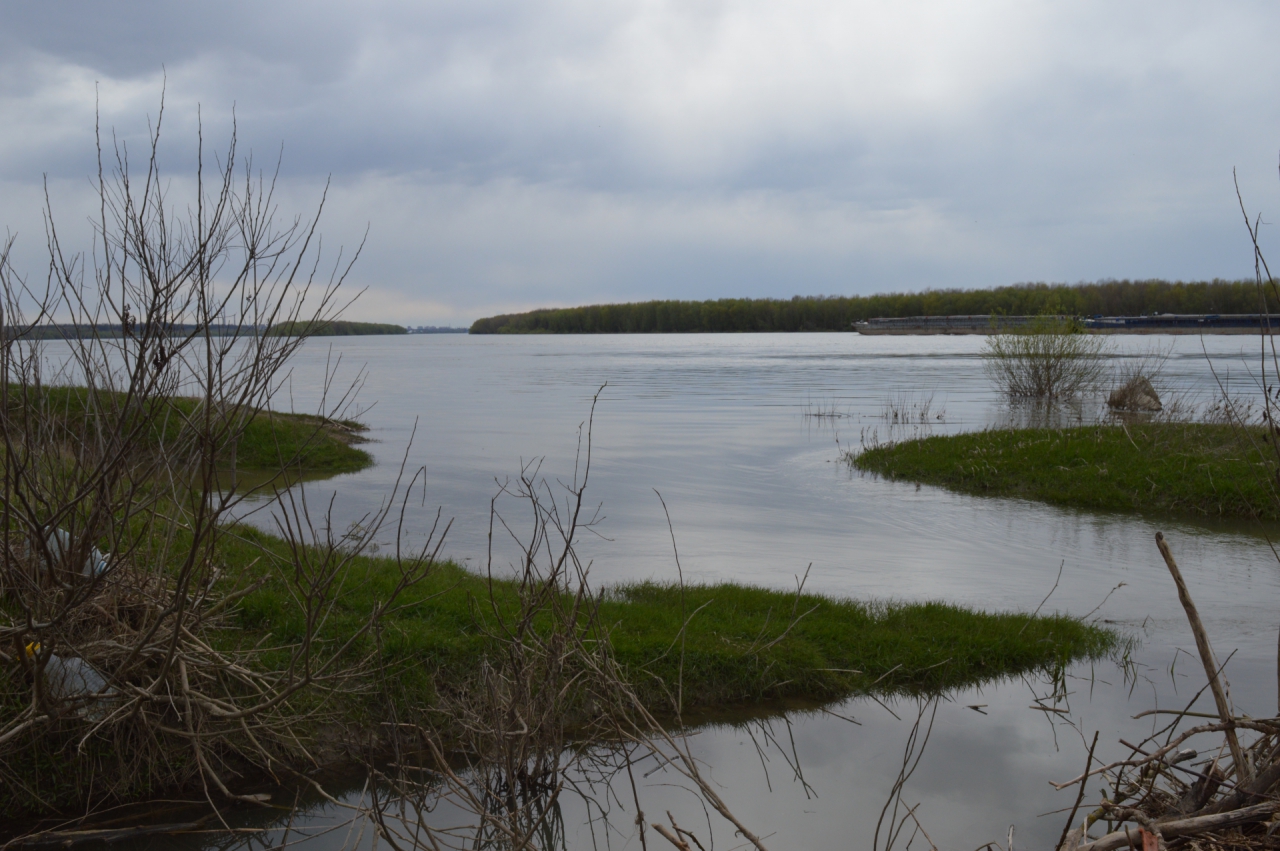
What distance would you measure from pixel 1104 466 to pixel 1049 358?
1559cm

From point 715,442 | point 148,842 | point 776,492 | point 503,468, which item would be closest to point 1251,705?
point 148,842

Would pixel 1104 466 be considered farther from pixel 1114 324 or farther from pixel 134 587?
pixel 1114 324

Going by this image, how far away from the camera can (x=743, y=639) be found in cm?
802

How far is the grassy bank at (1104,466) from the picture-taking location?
1473 centimetres

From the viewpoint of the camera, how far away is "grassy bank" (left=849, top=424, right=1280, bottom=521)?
14.7 metres

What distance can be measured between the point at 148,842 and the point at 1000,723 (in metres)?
6.15

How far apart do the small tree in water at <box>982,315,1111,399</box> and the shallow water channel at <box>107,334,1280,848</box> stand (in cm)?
296

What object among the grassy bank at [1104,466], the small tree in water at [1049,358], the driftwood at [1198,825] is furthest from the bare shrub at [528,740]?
the small tree in water at [1049,358]

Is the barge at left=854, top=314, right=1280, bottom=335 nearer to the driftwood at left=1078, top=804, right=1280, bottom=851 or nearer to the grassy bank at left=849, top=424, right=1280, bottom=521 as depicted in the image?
the grassy bank at left=849, top=424, right=1280, bottom=521

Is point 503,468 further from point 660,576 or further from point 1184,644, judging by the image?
point 1184,644

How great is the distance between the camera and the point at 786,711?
288 inches

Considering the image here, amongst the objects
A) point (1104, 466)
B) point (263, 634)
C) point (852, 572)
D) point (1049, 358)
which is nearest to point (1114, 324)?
point (1049, 358)

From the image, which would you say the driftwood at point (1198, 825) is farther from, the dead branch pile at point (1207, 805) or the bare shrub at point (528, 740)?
the bare shrub at point (528, 740)

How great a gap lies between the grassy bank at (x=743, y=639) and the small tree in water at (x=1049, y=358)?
2407 cm
